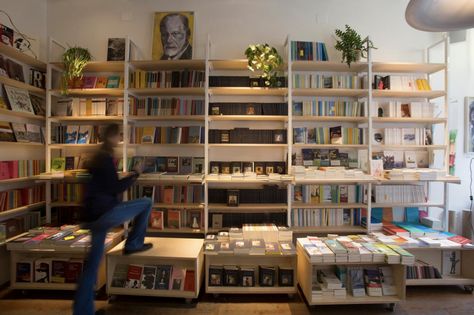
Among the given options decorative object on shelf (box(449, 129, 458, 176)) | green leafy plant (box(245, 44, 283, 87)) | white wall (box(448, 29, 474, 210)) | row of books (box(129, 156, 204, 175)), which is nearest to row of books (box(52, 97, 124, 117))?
row of books (box(129, 156, 204, 175))

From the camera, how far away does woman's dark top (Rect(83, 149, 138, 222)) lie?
2.10m

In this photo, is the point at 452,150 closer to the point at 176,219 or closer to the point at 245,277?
the point at 245,277

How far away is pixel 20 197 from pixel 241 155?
2.67m

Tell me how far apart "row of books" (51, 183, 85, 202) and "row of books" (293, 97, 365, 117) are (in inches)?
116

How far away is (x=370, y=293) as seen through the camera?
96.6 inches

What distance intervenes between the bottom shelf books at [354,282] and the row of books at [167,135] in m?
2.03

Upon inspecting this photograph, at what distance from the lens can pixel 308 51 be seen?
3289mm

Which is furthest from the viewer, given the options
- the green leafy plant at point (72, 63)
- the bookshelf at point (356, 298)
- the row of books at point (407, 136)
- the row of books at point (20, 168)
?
the row of books at point (407, 136)

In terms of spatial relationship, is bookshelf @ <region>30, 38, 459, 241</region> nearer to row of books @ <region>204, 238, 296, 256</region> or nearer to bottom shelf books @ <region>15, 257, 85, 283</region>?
row of books @ <region>204, 238, 296, 256</region>

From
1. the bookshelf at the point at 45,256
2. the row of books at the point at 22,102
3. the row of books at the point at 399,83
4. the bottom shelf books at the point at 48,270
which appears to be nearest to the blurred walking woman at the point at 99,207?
the bookshelf at the point at 45,256

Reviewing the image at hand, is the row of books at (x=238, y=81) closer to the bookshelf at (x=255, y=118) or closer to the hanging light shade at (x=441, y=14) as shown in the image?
the bookshelf at (x=255, y=118)

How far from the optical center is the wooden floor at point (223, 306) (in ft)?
7.96

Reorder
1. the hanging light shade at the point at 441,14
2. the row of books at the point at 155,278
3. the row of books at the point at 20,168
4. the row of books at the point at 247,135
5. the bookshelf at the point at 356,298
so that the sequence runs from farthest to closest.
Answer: the row of books at the point at 247,135 → the row of books at the point at 20,168 → the row of books at the point at 155,278 → the bookshelf at the point at 356,298 → the hanging light shade at the point at 441,14

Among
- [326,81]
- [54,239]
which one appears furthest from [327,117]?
[54,239]
